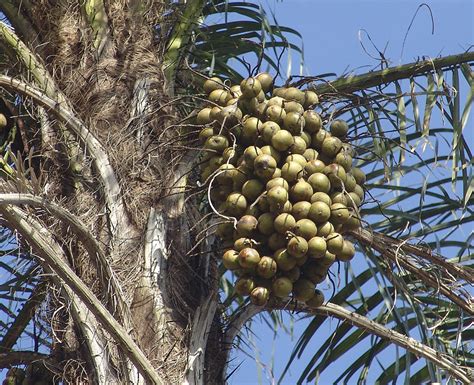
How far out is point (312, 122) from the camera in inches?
149

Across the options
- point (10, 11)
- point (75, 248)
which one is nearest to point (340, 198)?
point (75, 248)

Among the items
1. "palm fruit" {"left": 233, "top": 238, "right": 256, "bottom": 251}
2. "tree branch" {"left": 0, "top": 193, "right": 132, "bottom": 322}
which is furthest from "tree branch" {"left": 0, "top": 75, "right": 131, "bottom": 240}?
"palm fruit" {"left": 233, "top": 238, "right": 256, "bottom": 251}

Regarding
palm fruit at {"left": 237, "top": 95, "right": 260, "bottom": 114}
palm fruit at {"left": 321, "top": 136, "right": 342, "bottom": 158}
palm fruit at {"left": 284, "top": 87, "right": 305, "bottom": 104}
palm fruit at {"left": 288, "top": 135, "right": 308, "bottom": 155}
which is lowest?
palm fruit at {"left": 288, "top": 135, "right": 308, "bottom": 155}

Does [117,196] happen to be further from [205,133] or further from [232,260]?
[232,260]

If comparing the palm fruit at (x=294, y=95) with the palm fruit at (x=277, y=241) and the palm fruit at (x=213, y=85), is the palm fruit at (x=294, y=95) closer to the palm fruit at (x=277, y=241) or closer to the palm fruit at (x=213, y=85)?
the palm fruit at (x=213, y=85)

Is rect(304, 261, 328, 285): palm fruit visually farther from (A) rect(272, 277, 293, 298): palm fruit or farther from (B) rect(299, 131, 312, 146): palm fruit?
(B) rect(299, 131, 312, 146): palm fruit

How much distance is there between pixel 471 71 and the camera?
441 cm

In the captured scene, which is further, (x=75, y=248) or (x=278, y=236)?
(x=75, y=248)

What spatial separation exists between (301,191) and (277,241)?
184 millimetres

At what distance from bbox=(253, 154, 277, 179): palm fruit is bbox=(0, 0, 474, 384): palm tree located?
35cm

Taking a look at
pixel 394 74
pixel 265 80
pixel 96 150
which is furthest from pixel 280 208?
pixel 394 74

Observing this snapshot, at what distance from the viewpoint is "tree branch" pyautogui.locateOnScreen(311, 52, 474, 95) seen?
4.29 m

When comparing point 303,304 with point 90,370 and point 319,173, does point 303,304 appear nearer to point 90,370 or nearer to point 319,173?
point 319,173

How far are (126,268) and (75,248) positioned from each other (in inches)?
9.3
